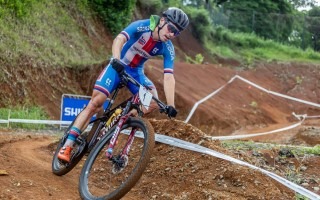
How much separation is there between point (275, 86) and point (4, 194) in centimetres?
2680

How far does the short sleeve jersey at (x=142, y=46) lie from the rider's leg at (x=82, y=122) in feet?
2.11

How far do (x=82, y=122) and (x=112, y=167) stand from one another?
0.81 metres

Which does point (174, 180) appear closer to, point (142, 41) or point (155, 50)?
point (155, 50)

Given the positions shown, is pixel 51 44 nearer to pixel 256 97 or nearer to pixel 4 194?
pixel 256 97

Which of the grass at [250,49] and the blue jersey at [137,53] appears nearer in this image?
the blue jersey at [137,53]

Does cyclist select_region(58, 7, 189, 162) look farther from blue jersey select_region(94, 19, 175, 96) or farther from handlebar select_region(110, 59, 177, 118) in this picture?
handlebar select_region(110, 59, 177, 118)

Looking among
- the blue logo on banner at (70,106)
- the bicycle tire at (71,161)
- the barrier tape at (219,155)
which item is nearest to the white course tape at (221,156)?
the barrier tape at (219,155)

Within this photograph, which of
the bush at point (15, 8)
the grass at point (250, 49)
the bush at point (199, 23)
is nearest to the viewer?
the bush at point (15, 8)

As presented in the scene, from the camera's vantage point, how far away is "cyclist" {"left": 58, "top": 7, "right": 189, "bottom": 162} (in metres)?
5.69

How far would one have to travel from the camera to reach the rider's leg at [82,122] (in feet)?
19.1

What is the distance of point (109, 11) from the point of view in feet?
79.6

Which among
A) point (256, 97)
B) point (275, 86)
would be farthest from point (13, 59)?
point (275, 86)

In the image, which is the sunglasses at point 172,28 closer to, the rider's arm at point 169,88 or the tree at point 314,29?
the rider's arm at point 169,88

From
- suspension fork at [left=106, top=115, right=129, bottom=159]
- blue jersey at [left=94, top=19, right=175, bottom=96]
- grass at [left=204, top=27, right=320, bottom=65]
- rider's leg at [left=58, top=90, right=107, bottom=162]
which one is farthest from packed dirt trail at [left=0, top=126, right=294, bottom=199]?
grass at [left=204, top=27, right=320, bottom=65]
